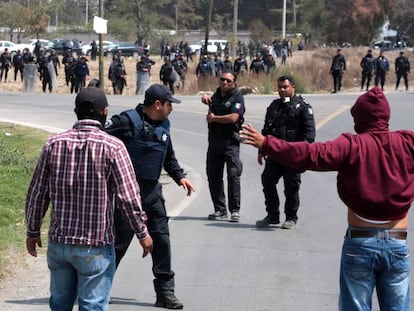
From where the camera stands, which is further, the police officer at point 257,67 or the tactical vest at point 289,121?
the police officer at point 257,67

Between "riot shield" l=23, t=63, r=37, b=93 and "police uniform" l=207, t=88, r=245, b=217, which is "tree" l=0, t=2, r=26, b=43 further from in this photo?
"police uniform" l=207, t=88, r=245, b=217

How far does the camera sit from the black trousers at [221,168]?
11.2 m

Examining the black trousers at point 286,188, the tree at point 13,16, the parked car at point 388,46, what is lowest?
the black trousers at point 286,188

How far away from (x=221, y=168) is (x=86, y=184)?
6194 mm

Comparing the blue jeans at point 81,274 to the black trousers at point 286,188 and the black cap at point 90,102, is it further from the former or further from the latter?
the black trousers at point 286,188

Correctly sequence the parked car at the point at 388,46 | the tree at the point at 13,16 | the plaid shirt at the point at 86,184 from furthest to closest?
the tree at the point at 13,16, the parked car at the point at 388,46, the plaid shirt at the point at 86,184

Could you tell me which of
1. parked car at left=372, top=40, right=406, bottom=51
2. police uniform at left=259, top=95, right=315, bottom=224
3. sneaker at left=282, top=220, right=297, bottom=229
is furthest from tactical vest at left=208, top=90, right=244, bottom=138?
parked car at left=372, top=40, right=406, bottom=51

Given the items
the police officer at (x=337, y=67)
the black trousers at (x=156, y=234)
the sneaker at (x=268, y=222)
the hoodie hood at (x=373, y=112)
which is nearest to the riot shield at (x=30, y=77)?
the police officer at (x=337, y=67)

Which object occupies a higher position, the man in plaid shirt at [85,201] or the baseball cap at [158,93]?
the baseball cap at [158,93]

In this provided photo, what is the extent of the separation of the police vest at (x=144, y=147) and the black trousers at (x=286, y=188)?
3745 millimetres

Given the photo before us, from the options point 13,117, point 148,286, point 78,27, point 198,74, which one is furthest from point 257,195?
point 78,27

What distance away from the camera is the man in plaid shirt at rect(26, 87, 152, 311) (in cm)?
519

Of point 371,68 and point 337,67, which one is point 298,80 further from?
point 371,68

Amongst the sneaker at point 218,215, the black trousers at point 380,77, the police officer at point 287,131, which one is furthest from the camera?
the black trousers at point 380,77
